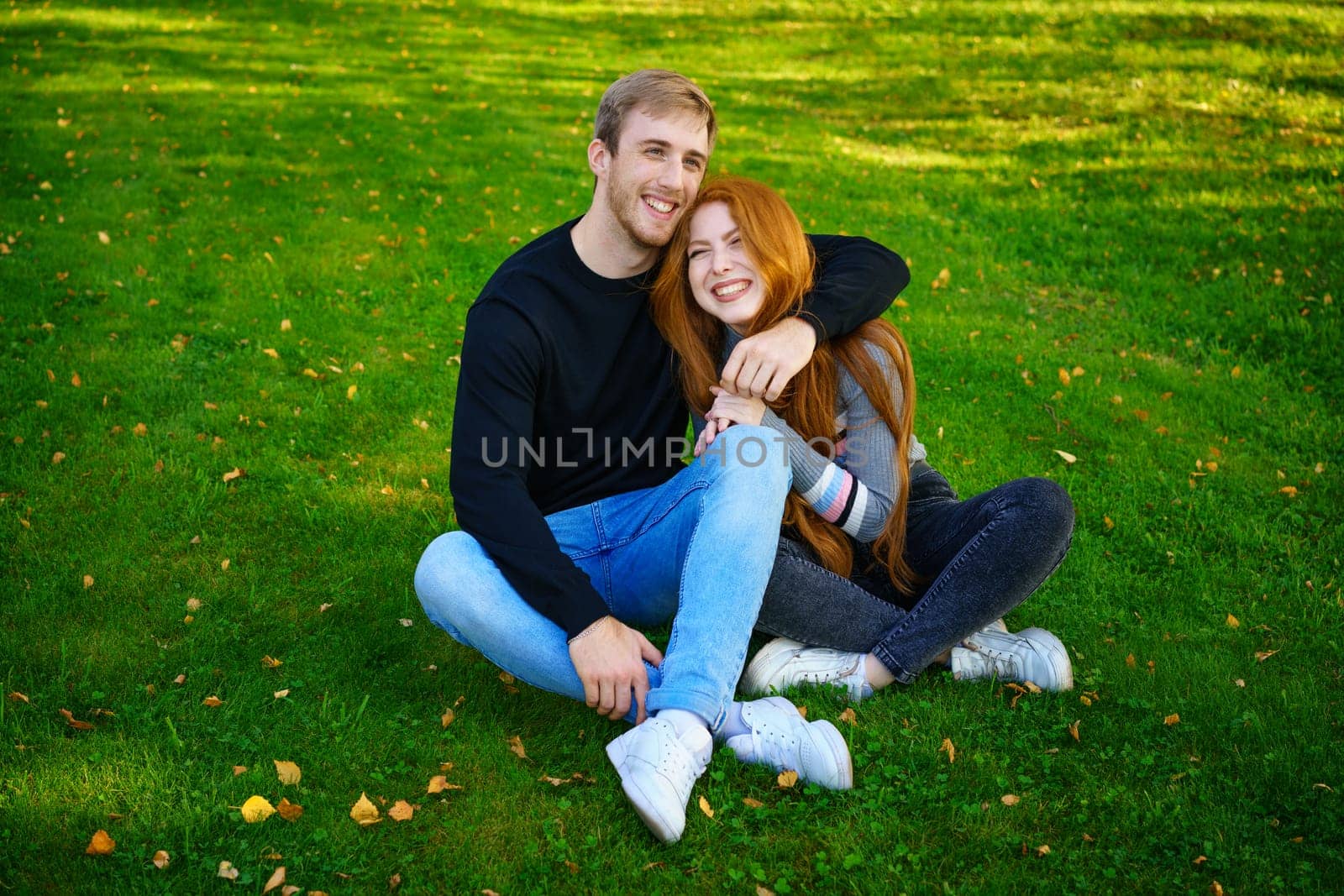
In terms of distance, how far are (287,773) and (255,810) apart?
187mm

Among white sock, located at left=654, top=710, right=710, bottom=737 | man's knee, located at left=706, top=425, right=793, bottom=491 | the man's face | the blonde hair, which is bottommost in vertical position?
white sock, located at left=654, top=710, right=710, bottom=737

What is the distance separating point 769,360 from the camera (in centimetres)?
342

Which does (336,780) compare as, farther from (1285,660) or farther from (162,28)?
(162,28)

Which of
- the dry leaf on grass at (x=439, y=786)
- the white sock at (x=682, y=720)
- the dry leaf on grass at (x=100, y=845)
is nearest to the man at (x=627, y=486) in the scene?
the white sock at (x=682, y=720)

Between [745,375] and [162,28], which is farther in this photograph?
[162,28]

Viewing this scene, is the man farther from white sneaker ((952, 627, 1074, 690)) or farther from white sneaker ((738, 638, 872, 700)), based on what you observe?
white sneaker ((952, 627, 1074, 690))

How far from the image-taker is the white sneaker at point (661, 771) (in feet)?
9.68

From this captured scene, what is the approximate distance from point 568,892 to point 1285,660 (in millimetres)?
2847

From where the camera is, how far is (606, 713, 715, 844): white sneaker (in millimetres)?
2949

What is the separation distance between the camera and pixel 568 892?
9.51 ft

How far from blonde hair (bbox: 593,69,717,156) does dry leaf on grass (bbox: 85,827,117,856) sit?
8.97ft

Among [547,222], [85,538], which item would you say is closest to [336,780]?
[85,538]

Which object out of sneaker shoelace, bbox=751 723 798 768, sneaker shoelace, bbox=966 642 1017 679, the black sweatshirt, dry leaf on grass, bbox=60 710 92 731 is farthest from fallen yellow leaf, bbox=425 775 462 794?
sneaker shoelace, bbox=966 642 1017 679

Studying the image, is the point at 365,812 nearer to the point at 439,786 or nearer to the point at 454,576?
the point at 439,786
